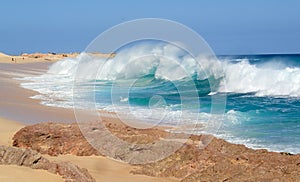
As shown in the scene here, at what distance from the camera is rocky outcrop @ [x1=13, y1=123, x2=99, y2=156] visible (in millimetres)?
10211

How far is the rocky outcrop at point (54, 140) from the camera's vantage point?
10.2 m

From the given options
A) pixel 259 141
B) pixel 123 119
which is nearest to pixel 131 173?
pixel 259 141

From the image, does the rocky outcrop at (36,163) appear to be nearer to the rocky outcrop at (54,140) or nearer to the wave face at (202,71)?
the rocky outcrop at (54,140)

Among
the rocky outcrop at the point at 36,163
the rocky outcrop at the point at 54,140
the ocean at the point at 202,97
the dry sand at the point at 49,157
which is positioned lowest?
Result: the ocean at the point at 202,97

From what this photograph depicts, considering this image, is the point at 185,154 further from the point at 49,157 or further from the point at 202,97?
the point at 202,97

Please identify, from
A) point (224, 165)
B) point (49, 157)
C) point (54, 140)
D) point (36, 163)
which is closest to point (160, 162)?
point (224, 165)

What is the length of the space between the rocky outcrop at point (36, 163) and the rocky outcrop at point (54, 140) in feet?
7.32

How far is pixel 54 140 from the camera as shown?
1066 cm

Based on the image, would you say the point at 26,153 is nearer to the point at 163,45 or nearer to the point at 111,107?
the point at 111,107

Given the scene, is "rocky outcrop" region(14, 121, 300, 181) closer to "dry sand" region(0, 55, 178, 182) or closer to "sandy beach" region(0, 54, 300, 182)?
"sandy beach" region(0, 54, 300, 182)

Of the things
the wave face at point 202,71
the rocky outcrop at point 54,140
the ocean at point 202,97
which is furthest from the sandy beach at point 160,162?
the wave face at point 202,71

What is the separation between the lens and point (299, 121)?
634 inches

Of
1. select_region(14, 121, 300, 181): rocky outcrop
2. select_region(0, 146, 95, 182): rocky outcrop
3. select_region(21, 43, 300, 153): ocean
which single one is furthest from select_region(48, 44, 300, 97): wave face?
→ select_region(0, 146, 95, 182): rocky outcrop

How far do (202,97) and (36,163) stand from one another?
670 inches
